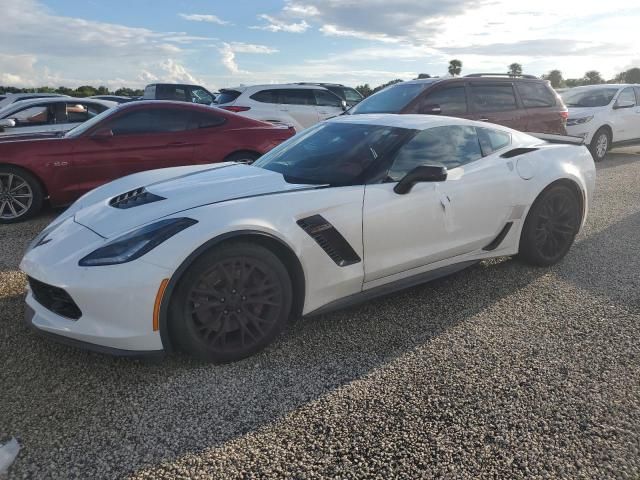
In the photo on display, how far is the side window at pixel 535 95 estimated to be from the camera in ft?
26.9

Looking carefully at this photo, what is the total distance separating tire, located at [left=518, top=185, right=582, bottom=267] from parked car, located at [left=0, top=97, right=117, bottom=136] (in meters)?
6.97

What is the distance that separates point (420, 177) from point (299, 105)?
7.90 metres

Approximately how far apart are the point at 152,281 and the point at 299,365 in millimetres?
930

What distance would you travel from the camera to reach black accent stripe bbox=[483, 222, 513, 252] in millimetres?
3866

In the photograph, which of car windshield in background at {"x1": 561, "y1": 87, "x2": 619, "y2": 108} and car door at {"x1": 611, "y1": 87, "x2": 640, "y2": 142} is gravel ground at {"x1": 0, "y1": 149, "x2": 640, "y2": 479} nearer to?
car door at {"x1": 611, "y1": 87, "x2": 640, "y2": 142}

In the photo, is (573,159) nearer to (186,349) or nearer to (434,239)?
(434,239)

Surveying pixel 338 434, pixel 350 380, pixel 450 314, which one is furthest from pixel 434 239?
pixel 338 434

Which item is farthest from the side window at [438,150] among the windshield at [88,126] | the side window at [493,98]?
the windshield at [88,126]

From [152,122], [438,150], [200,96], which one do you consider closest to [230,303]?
[438,150]

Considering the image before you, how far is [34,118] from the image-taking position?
8453 millimetres

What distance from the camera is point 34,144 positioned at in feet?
18.7

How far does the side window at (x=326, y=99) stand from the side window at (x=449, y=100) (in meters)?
3.92

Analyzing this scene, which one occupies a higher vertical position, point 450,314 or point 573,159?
point 573,159

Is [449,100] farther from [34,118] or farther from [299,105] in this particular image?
[34,118]
